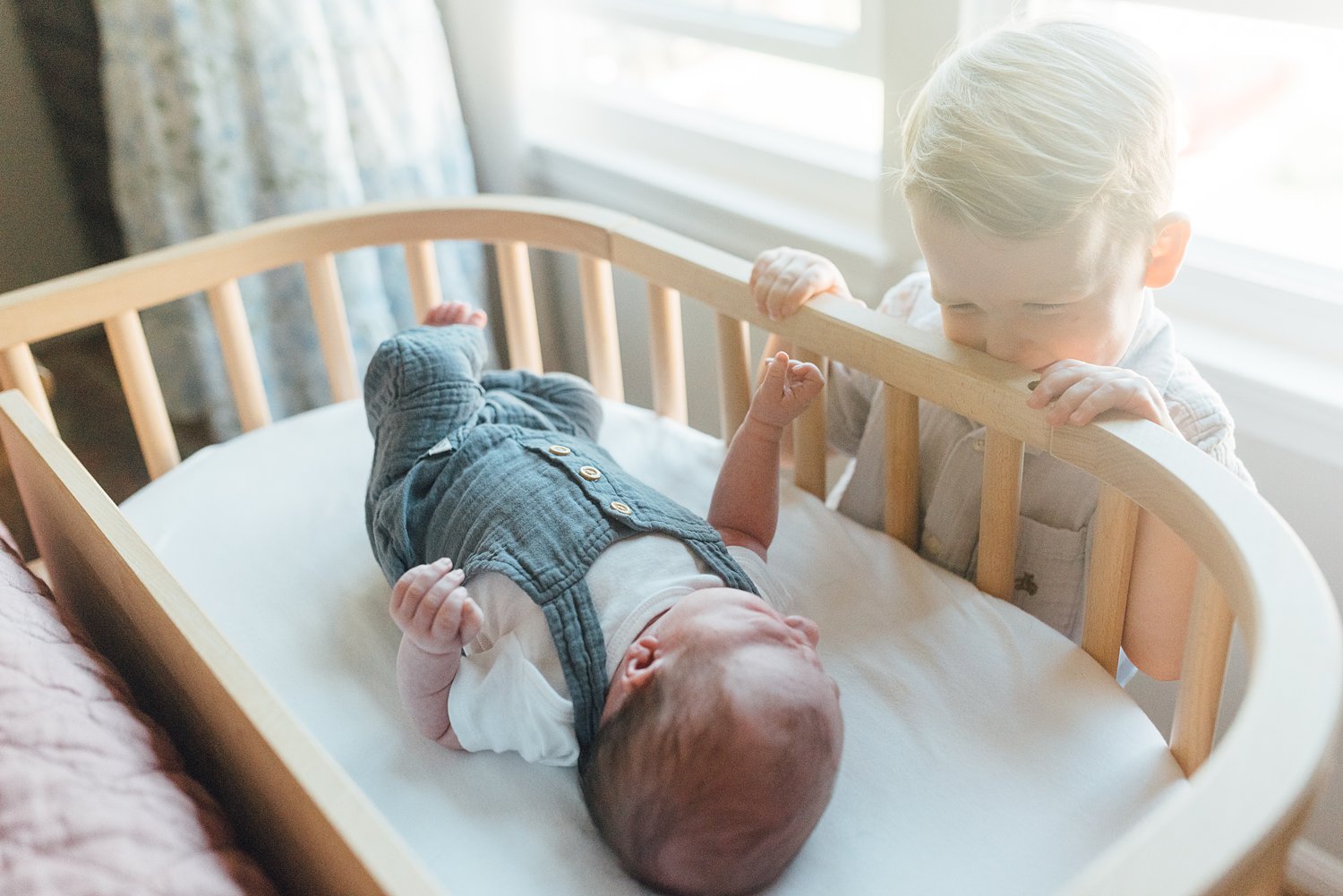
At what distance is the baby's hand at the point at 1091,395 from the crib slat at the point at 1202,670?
0.12 meters

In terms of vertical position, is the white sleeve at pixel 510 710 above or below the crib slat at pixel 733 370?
below

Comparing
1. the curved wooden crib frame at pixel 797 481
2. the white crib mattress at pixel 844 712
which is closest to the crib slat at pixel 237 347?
the curved wooden crib frame at pixel 797 481

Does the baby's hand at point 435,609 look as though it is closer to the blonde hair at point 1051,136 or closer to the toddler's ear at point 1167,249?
the blonde hair at point 1051,136

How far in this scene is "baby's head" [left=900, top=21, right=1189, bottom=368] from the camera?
810mm

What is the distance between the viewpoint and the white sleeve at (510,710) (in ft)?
2.82

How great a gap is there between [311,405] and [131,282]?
64cm

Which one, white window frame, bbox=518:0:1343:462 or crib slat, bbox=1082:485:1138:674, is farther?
white window frame, bbox=518:0:1343:462

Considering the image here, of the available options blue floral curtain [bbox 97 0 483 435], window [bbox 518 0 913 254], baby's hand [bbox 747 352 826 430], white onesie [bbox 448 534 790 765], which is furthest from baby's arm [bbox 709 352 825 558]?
blue floral curtain [bbox 97 0 483 435]

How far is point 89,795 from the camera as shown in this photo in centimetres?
68

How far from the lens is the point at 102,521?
0.84m

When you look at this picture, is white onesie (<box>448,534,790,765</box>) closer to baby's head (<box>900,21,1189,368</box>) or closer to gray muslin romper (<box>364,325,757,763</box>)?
gray muslin romper (<box>364,325,757,763</box>)

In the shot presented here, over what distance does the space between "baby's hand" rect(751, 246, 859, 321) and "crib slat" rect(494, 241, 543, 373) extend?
0.33 m

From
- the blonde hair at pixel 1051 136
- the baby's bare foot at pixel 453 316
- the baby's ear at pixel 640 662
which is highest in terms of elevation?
the blonde hair at pixel 1051 136

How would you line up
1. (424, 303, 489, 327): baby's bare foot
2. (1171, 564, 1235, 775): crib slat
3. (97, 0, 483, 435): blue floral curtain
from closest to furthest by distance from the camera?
1. (1171, 564, 1235, 775): crib slat
2. (424, 303, 489, 327): baby's bare foot
3. (97, 0, 483, 435): blue floral curtain
